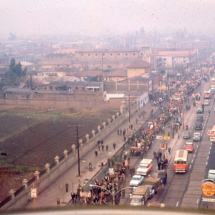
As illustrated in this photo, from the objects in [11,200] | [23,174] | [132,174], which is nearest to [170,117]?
[132,174]

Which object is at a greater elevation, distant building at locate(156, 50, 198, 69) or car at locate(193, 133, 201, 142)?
distant building at locate(156, 50, 198, 69)

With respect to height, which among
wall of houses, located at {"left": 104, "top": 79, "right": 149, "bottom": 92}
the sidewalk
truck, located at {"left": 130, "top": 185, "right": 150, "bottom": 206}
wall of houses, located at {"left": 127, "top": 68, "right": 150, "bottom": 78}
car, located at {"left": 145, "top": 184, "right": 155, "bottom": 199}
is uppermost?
wall of houses, located at {"left": 127, "top": 68, "right": 150, "bottom": 78}

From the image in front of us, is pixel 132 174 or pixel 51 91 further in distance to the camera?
pixel 51 91

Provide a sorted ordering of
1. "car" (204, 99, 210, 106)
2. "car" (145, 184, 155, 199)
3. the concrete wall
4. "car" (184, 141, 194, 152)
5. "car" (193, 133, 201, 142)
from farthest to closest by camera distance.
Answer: "car" (204, 99, 210, 106) < the concrete wall < "car" (193, 133, 201, 142) < "car" (184, 141, 194, 152) < "car" (145, 184, 155, 199)

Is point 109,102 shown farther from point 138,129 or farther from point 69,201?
point 69,201

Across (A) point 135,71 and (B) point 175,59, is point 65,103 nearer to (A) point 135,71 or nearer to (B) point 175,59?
(A) point 135,71

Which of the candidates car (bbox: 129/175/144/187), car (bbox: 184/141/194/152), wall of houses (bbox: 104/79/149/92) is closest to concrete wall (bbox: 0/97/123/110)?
wall of houses (bbox: 104/79/149/92)

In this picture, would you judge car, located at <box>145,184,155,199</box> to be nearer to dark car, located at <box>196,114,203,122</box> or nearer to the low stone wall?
the low stone wall

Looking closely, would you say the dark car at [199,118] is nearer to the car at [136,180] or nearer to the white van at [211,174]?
the white van at [211,174]
